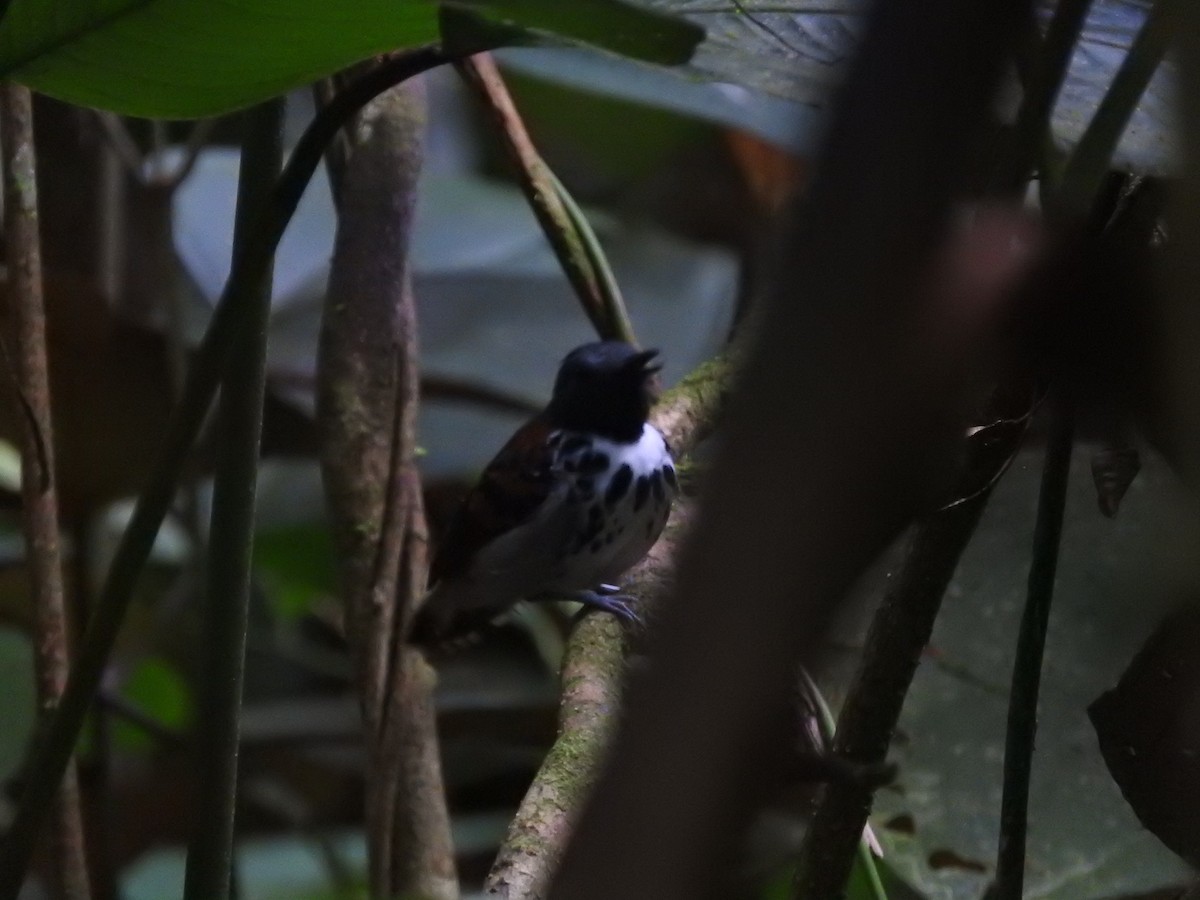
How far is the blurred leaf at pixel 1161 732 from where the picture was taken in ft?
2.69

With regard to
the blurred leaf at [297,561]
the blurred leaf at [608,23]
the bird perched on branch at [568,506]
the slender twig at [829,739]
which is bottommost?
the blurred leaf at [297,561]

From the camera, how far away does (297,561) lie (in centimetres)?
247

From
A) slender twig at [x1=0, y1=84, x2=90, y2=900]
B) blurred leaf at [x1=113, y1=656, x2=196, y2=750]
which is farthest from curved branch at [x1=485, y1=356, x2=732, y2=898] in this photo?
blurred leaf at [x1=113, y1=656, x2=196, y2=750]

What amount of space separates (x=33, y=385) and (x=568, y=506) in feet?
1.95

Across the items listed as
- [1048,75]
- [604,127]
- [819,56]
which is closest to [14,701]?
[819,56]

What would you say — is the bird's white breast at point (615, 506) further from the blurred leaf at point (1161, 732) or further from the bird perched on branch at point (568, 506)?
the blurred leaf at point (1161, 732)

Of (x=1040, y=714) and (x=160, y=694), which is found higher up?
(x=1040, y=714)

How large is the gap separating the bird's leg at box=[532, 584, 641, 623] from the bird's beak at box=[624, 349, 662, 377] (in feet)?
0.74

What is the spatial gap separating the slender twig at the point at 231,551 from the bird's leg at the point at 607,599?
0.52 m

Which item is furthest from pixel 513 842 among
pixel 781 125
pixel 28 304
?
pixel 781 125

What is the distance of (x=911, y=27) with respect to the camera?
0.86 ft

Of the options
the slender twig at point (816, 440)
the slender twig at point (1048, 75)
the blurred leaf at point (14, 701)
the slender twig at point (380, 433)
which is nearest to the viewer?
the slender twig at point (816, 440)

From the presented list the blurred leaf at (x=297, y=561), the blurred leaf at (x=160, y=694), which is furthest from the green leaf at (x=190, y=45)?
the blurred leaf at (x=160, y=694)

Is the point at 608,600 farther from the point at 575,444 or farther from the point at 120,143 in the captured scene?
the point at 120,143
